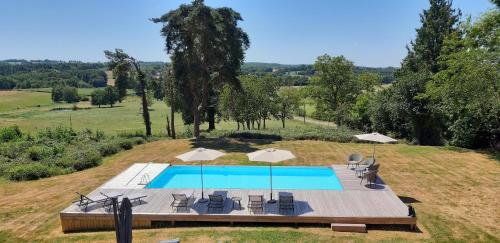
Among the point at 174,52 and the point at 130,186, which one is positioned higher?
the point at 174,52

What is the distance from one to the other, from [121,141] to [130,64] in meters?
8.64

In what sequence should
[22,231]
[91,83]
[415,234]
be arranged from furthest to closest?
1. [91,83]
2. [22,231]
3. [415,234]

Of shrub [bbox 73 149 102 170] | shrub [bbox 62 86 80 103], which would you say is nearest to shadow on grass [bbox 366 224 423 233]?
shrub [bbox 73 149 102 170]

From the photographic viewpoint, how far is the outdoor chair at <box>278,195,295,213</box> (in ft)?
40.3

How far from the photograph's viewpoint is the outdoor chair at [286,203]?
1227 centimetres

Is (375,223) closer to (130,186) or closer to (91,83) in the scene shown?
(130,186)

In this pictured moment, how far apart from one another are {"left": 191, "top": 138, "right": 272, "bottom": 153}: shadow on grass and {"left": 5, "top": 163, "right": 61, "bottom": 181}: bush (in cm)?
946

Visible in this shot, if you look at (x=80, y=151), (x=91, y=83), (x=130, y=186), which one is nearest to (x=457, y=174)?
(x=130, y=186)

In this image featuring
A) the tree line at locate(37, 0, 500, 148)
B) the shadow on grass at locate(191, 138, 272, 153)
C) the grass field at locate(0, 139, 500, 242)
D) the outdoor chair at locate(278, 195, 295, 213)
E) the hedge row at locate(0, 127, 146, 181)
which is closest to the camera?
the grass field at locate(0, 139, 500, 242)

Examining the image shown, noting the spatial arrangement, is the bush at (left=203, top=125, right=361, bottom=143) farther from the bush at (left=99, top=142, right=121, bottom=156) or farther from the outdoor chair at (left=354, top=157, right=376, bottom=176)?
the outdoor chair at (left=354, top=157, right=376, bottom=176)

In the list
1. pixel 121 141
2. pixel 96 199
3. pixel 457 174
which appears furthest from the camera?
pixel 121 141

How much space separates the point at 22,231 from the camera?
38.6 ft

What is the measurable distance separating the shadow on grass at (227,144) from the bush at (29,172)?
372 inches

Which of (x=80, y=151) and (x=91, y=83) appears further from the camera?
(x=91, y=83)
